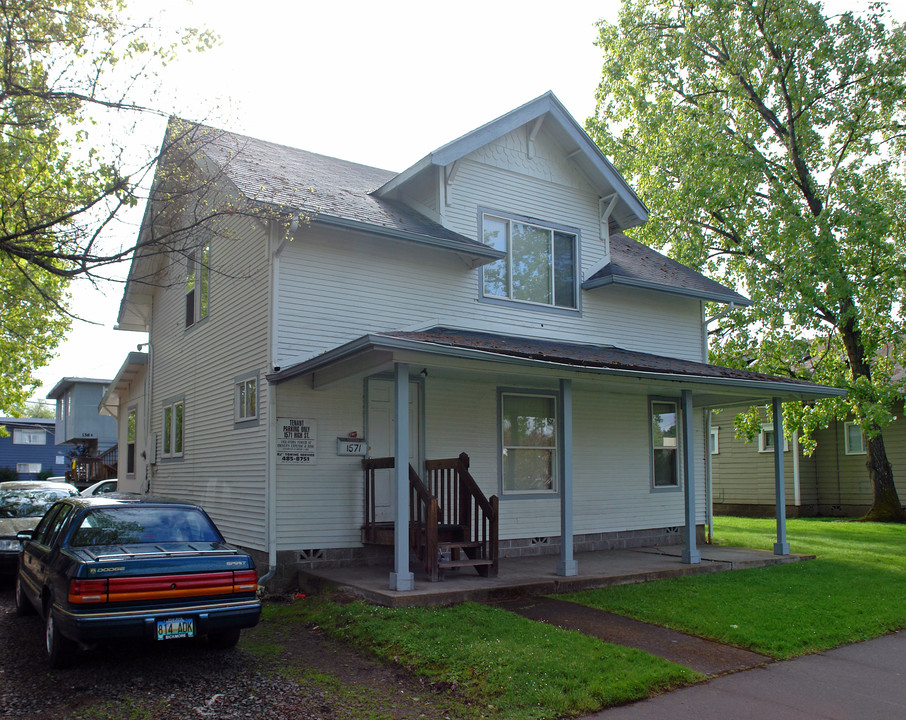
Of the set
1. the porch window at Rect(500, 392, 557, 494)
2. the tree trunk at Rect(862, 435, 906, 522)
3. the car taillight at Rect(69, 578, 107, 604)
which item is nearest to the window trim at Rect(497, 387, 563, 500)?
the porch window at Rect(500, 392, 557, 494)

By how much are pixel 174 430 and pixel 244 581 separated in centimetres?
906

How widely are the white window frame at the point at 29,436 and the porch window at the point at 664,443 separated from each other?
43697 mm

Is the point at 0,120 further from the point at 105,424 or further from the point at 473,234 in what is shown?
the point at 105,424

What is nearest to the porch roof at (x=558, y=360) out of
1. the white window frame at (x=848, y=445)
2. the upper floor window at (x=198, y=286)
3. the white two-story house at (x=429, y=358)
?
the white two-story house at (x=429, y=358)

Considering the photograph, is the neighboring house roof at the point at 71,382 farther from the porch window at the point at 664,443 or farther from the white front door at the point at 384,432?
the porch window at the point at 664,443

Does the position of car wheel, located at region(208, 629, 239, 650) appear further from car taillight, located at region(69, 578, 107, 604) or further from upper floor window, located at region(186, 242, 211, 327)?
upper floor window, located at region(186, 242, 211, 327)

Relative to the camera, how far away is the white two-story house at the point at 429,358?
10.2m

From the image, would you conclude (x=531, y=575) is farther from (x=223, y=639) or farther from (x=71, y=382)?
(x=71, y=382)

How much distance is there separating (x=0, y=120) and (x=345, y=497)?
6.44m

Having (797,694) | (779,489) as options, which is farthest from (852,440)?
(797,694)

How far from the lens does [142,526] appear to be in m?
7.15

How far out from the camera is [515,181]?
13.6 metres

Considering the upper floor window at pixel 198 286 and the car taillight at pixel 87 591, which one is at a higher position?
the upper floor window at pixel 198 286

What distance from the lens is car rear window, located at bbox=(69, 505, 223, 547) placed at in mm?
6891
